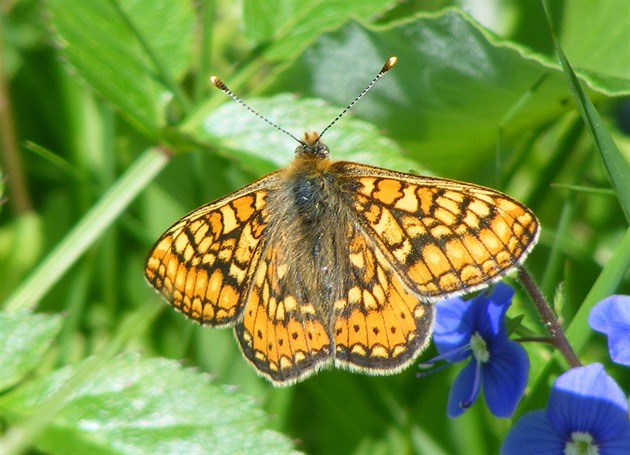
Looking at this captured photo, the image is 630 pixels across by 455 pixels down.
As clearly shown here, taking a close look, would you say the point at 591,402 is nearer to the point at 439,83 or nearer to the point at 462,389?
the point at 462,389

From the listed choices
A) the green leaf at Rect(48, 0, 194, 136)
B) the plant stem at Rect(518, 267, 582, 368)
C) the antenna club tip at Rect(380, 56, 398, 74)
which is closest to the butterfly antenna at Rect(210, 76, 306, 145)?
the green leaf at Rect(48, 0, 194, 136)

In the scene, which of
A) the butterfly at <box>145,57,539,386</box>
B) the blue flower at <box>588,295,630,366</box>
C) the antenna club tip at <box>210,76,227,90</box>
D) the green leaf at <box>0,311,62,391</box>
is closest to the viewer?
the blue flower at <box>588,295,630,366</box>

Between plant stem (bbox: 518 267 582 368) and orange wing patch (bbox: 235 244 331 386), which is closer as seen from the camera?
plant stem (bbox: 518 267 582 368)

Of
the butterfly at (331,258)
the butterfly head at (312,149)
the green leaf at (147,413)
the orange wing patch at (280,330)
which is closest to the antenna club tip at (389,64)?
the butterfly at (331,258)

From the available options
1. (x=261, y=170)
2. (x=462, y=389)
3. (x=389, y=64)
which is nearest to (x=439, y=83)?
(x=389, y=64)

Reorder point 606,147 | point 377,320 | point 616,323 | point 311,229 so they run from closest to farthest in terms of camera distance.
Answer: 1. point 616,323
2. point 606,147
3. point 377,320
4. point 311,229

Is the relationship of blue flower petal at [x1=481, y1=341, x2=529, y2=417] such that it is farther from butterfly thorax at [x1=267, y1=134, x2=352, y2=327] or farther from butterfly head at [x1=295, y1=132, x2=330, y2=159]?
butterfly head at [x1=295, y1=132, x2=330, y2=159]
